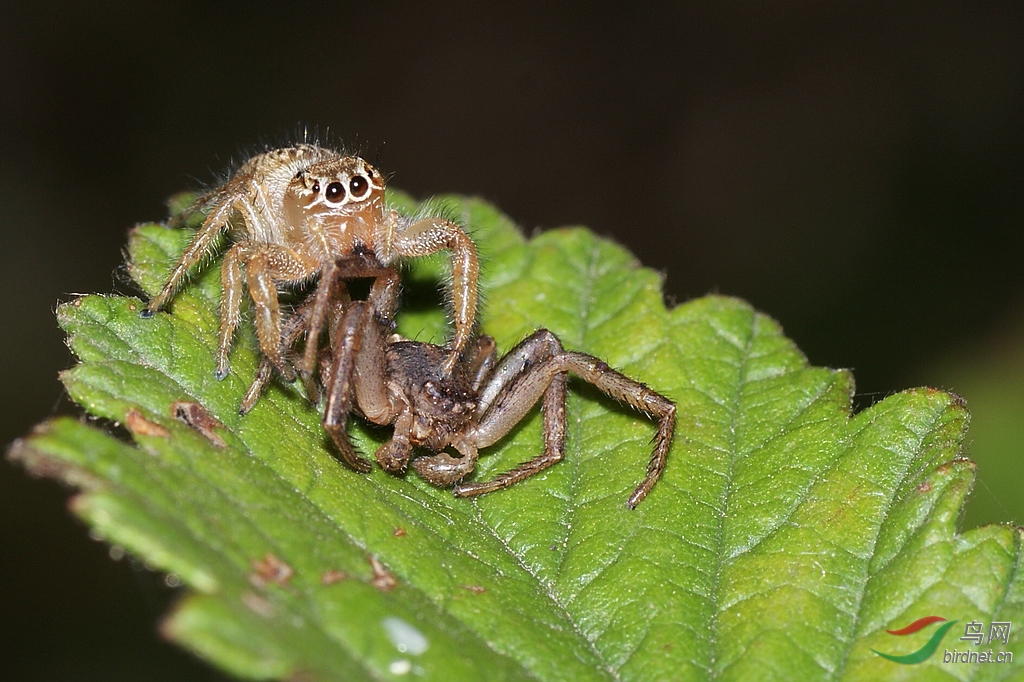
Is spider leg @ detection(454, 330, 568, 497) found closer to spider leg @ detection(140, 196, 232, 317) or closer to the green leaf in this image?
the green leaf

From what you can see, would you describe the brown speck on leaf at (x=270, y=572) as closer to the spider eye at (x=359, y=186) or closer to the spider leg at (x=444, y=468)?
the spider leg at (x=444, y=468)

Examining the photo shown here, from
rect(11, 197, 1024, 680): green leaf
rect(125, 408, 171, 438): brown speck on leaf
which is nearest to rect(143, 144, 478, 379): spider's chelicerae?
rect(11, 197, 1024, 680): green leaf

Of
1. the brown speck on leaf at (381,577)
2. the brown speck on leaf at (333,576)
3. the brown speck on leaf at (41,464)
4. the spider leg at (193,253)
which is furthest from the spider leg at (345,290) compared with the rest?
the brown speck on leaf at (41,464)

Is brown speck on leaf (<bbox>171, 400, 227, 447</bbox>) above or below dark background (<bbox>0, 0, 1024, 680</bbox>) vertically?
below

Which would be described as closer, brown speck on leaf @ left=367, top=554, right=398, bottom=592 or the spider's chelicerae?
brown speck on leaf @ left=367, top=554, right=398, bottom=592

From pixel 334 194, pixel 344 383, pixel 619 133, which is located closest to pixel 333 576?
pixel 344 383

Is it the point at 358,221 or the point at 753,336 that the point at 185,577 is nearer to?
the point at 358,221

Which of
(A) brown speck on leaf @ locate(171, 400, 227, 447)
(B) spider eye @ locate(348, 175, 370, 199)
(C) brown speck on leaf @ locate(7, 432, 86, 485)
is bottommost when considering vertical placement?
(C) brown speck on leaf @ locate(7, 432, 86, 485)

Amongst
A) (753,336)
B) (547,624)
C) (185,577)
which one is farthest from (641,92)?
(185,577)
